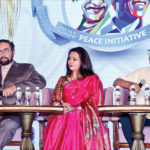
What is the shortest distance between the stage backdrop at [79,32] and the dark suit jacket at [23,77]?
8 cm

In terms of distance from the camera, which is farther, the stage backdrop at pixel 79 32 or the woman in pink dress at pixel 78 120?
the stage backdrop at pixel 79 32

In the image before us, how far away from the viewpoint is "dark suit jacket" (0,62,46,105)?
5488 mm

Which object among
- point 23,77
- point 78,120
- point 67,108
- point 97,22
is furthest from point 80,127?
point 97,22

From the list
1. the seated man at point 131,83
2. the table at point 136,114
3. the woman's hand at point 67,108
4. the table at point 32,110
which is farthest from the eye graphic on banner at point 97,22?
the table at point 136,114

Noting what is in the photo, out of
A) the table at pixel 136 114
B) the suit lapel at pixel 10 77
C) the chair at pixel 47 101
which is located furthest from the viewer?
the suit lapel at pixel 10 77

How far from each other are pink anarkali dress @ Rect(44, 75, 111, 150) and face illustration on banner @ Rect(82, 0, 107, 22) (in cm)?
129

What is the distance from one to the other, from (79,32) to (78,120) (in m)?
1.68

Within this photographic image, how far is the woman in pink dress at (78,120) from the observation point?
13.9 ft

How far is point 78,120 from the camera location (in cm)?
435

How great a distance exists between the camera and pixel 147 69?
5176 mm

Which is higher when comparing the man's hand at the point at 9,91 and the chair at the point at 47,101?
the man's hand at the point at 9,91

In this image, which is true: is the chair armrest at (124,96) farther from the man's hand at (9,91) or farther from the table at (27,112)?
the man's hand at (9,91)

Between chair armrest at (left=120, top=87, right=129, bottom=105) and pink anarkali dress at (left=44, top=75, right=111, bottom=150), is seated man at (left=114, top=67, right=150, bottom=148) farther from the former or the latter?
pink anarkali dress at (left=44, top=75, right=111, bottom=150)

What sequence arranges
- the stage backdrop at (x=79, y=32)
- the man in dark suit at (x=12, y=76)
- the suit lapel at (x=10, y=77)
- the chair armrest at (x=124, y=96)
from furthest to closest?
1. the suit lapel at (x=10, y=77)
2. the stage backdrop at (x=79, y=32)
3. the man in dark suit at (x=12, y=76)
4. the chair armrest at (x=124, y=96)
